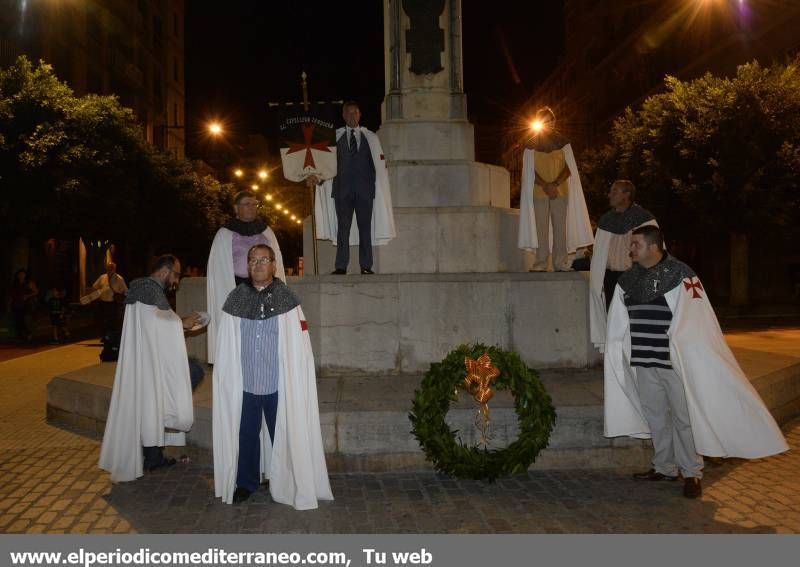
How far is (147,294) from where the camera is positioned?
6004 millimetres

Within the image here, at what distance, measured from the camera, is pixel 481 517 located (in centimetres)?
504

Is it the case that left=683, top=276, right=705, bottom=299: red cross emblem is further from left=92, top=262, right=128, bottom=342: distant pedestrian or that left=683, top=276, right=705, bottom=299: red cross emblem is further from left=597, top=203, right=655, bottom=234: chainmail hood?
left=92, top=262, right=128, bottom=342: distant pedestrian

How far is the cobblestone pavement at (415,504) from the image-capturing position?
486 cm

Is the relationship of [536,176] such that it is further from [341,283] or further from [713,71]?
[713,71]

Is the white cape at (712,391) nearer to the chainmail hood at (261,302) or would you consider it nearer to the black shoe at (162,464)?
the chainmail hood at (261,302)

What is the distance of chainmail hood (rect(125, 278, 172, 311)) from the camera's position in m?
5.99

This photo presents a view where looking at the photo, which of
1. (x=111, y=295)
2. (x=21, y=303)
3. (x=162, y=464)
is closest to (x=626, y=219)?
(x=162, y=464)

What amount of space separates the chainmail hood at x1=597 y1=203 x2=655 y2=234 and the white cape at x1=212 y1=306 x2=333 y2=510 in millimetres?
3538

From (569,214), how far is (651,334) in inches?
155

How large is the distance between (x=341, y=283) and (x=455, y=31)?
502cm

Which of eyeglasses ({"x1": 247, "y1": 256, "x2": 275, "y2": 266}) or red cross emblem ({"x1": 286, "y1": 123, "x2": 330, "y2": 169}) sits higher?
red cross emblem ({"x1": 286, "y1": 123, "x2": 330, "y2": 169})

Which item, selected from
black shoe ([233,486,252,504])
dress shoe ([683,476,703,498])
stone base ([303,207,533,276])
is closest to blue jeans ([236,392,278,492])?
black shoe ([233,486,252,504])

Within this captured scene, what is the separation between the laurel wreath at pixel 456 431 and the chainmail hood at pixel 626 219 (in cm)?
197

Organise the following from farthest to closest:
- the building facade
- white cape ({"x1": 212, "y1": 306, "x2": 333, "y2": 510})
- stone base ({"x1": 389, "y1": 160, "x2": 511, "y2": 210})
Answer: the building facade → stone base ({"x1": 389, "y1": 160, "x2": 511, "y2": 210}) → white cape ({"x1": 212, "y1": 306, "x2": 333, "y2": 510})
